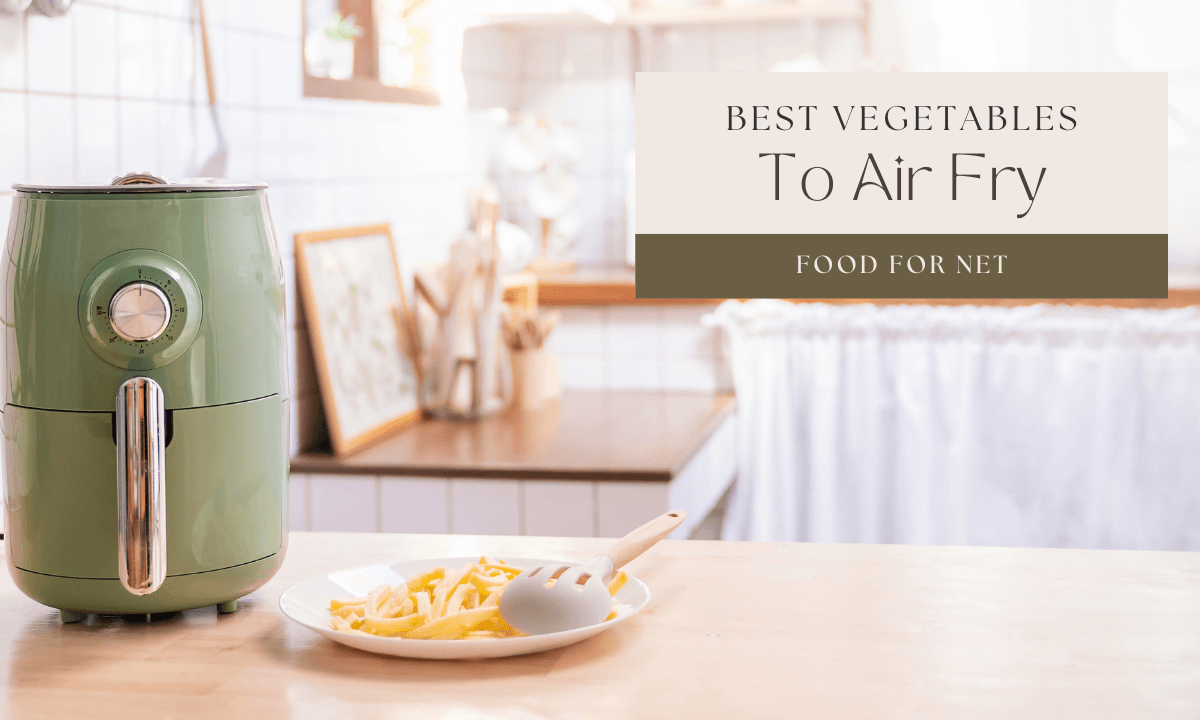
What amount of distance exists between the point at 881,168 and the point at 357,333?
33.6 inches

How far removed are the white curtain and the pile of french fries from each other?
5.56ft

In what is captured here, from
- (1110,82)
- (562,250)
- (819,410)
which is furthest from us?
(562,250)

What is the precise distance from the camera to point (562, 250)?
2.81 m

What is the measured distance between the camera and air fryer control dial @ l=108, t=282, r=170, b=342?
698 millimetres

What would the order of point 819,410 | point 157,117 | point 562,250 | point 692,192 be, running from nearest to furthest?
point 157,117 → point 692,192 → point 819,410 → point 562,250

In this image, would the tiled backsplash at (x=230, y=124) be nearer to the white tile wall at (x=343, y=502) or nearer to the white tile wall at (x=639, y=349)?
the white tile wall at (x=343, y=502)

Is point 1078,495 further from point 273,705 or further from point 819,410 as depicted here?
point 273,705

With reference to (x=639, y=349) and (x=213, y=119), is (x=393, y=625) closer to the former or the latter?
(x=213, y=119)

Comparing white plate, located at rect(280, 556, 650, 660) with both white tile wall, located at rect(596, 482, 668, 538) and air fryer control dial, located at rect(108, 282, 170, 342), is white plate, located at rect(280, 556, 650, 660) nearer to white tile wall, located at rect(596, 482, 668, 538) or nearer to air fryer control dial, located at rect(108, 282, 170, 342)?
air fryer control dial, located at rect(108, 282, 170, 342)

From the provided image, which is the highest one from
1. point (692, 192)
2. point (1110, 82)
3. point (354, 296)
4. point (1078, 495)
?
point (1110, 82)

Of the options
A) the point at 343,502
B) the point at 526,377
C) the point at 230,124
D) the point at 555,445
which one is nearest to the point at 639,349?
the point at 526,377

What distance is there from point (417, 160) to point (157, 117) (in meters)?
0.83

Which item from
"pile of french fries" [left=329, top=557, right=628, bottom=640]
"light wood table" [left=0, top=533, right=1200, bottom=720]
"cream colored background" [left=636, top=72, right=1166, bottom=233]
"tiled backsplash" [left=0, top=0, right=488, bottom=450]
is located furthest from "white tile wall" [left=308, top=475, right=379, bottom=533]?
"pile of french fries" [left=329, top=557, right=628, bottom=640]

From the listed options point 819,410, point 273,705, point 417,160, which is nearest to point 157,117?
point 417,160
